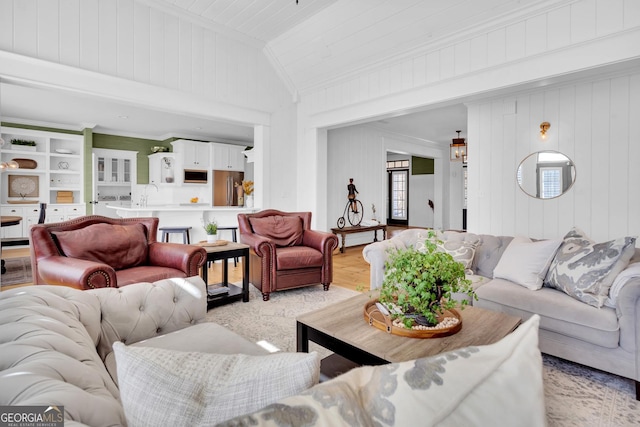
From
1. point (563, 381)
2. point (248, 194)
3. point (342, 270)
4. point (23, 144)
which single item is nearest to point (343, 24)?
point (248, 194)

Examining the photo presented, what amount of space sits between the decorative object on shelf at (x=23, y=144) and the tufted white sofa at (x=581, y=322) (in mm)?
9026

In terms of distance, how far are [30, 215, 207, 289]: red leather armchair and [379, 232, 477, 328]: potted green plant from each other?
1.91m

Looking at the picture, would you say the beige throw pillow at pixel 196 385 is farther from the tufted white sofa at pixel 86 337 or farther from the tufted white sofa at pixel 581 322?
the tufted white sofa at pixel 581 322

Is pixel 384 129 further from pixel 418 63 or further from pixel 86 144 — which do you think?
pixel 86 144

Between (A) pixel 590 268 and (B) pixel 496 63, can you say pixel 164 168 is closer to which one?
(B) pixel 496 63

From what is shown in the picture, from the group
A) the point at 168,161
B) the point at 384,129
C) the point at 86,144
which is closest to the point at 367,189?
the point at 384,129

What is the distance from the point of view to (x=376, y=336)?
1.69 metres

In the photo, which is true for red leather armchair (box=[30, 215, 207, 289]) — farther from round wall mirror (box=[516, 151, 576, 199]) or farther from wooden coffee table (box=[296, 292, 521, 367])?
round wall mirror (box=[516, 151, 576, 199])

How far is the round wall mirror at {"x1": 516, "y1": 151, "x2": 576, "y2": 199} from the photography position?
403cm

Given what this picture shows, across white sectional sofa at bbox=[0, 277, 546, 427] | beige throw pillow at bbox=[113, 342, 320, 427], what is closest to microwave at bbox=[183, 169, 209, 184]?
white sectional sofa at bbox=[0, 277, 546, 427]

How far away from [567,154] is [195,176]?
25.1ft

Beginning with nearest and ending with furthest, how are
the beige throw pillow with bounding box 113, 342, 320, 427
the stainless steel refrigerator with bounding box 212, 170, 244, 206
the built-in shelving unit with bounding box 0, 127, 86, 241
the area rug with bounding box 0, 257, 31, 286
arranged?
the beige throw pillow with bounding box 113, 342, 320, 427, the area rug with bounding box 0, 257, 31, 286, the built-in shelving unit with bounding box 0, 127, 86, 241, the stainless steel refrigerator with bounding box 212, 170, 244, 206

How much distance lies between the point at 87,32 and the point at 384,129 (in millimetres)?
5861

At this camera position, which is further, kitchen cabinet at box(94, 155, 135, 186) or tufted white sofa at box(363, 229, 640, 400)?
kitchen cabinet at box(94, 155, 135, 186)
